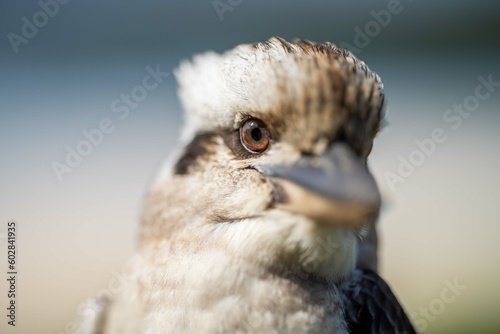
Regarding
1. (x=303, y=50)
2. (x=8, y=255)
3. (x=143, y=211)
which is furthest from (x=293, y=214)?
(x=8, y=255)

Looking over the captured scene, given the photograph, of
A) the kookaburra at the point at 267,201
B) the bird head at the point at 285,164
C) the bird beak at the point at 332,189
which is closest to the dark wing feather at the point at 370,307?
the kookaburra at the point at 267,201

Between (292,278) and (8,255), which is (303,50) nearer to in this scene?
(292,278)

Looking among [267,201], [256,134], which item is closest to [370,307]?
[267,201]

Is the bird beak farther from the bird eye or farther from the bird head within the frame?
the bird eye

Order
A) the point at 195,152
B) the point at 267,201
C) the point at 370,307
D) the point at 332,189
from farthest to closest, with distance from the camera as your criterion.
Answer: the point at 370,307
the point at 195,152
the point at 267,201
the point at 332,189

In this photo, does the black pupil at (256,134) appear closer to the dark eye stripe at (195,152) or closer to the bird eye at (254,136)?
the bird eye at (254,136)

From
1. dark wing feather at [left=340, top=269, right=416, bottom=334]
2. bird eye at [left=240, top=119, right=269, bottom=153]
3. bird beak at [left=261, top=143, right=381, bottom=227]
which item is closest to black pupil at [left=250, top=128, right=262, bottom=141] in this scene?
bird eye at [left=240, top=119, right=269, bottom=153]

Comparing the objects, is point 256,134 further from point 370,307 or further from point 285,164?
point 370,307
